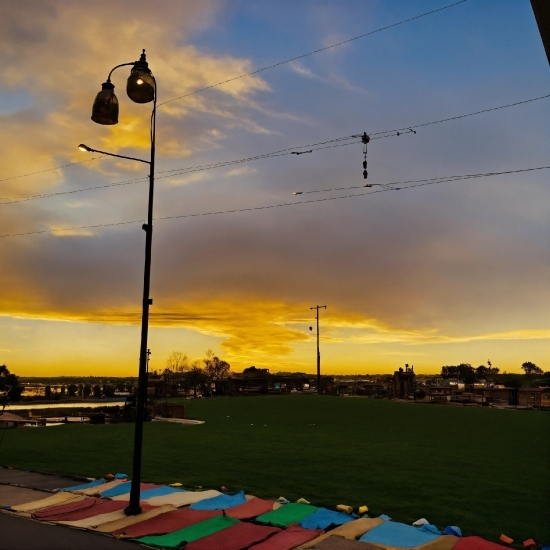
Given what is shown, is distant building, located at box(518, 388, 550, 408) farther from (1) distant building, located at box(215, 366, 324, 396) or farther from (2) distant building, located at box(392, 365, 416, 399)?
(1) distant building, located at box(215, 366, 324, 396)

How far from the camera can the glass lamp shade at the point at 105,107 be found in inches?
504

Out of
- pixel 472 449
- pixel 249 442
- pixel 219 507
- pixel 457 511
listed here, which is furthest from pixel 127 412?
pixel 457 511

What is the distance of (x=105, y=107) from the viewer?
42.0 ft

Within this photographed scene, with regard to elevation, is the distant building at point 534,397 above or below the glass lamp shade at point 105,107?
below

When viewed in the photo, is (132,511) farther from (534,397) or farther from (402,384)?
(402,384)

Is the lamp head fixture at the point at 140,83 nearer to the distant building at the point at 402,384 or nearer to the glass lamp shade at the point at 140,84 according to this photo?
the glass lamp shade at the point at 140,84

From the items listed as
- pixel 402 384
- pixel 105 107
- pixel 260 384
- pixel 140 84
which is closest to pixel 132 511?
pixel 105 107

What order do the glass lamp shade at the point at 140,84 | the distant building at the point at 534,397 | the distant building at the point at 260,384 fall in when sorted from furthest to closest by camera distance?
the distant building at the point at 260,384
the distant building at the point at 534,397
the glass lamp shade at the point at 140,84

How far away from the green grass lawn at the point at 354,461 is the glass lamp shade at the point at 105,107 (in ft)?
35.4

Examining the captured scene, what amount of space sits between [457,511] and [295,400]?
47.4m

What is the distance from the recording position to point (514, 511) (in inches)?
536

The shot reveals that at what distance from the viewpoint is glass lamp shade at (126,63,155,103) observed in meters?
13.2

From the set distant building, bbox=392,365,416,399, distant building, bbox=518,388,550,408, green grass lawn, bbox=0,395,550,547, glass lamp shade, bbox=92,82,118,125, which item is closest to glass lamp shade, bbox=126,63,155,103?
glass lamp shade, bbox=92,82,118,125

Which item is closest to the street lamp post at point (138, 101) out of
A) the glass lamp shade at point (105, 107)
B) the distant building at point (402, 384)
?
the glass lamp shade at point (105, 107)
